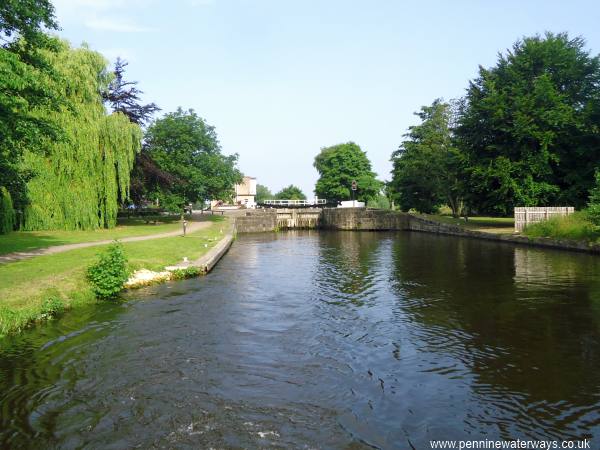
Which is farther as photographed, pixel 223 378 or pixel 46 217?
pixel 46 217

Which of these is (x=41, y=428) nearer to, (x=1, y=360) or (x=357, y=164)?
(x=1, y=360)

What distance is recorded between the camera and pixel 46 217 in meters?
26.4

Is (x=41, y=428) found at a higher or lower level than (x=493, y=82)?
lower

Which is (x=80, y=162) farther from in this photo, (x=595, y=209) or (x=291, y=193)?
(x=291, y=193)

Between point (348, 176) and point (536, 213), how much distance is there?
48.8 m

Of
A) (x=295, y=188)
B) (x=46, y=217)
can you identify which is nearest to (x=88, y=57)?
(x=46, y=217)

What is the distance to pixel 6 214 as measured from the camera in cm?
2573

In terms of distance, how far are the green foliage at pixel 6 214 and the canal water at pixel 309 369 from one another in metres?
16.1

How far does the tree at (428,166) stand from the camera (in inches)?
1948

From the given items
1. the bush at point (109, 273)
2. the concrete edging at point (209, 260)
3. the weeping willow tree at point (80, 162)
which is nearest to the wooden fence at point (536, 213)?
the concrete edging at point (209, 260)

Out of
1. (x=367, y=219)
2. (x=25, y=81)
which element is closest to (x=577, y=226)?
(x=367, y=219)

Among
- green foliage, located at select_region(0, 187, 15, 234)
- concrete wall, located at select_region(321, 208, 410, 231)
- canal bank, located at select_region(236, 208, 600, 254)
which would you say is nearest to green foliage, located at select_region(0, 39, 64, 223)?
green foliage, located at select_region(0, 187, 15, 234)

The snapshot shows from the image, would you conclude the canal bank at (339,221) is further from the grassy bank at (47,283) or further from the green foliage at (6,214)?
the grassy bank at (47,283)

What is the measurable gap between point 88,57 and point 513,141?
3155cm
